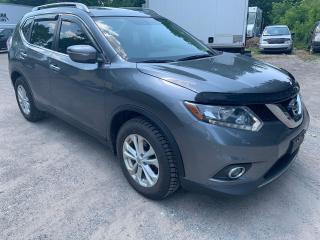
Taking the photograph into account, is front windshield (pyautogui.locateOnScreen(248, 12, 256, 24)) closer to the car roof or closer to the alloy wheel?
the car roof

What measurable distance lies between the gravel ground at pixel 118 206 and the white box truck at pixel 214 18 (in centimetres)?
640

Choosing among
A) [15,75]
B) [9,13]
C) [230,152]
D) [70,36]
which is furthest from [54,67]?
[9,13]

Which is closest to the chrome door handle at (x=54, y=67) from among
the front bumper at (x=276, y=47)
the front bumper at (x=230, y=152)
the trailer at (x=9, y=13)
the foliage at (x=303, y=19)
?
the front bumper at (x=230, y=152)

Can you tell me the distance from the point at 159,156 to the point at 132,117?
1.86ft

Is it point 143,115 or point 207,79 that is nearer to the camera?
point 207,79

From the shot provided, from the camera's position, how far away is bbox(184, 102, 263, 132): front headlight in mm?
2566

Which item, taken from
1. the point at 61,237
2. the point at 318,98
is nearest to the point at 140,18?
the point at 61,237

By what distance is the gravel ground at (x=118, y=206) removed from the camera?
2795mm

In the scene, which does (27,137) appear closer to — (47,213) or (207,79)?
(47,213)

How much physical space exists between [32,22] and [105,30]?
1988 millimetres

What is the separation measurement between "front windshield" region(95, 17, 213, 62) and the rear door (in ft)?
0.82

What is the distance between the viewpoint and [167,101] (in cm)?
274

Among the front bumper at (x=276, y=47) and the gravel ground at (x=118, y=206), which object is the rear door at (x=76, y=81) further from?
the front bumper at (x=276, y=47)

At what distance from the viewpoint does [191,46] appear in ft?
13.1
